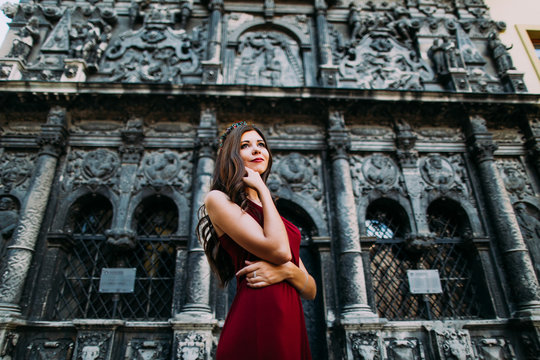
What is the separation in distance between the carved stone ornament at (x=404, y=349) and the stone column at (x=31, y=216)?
21.5 feet

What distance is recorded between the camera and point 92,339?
568cm

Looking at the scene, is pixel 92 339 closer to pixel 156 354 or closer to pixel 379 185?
pixel 156 354

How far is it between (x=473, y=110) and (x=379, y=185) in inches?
118

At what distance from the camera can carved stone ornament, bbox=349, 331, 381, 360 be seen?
550 centimetres

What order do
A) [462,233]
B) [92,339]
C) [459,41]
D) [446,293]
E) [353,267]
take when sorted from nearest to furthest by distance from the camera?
[92,339], [353,267], [446,293], [462,233], [459,41]

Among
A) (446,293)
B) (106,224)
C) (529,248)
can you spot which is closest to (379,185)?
(446,293)

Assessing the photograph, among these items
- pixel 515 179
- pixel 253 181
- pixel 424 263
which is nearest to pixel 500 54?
pixel 515 179

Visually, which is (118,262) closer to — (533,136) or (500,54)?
(533,136)

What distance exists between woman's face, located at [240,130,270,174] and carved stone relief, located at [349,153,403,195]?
18.9ft

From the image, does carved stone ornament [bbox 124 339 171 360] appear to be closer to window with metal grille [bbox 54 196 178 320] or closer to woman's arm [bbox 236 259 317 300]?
window with metal grille [bbox 54 196 178 320]

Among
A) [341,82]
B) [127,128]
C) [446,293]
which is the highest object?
[341,82]

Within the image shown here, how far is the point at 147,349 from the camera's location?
5.80 meters

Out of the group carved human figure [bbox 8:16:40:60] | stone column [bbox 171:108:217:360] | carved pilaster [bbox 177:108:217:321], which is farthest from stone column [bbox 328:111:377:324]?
carved human figure [bbox 8:16:40:60]

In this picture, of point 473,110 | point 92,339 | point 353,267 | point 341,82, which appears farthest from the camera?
point 341,82
